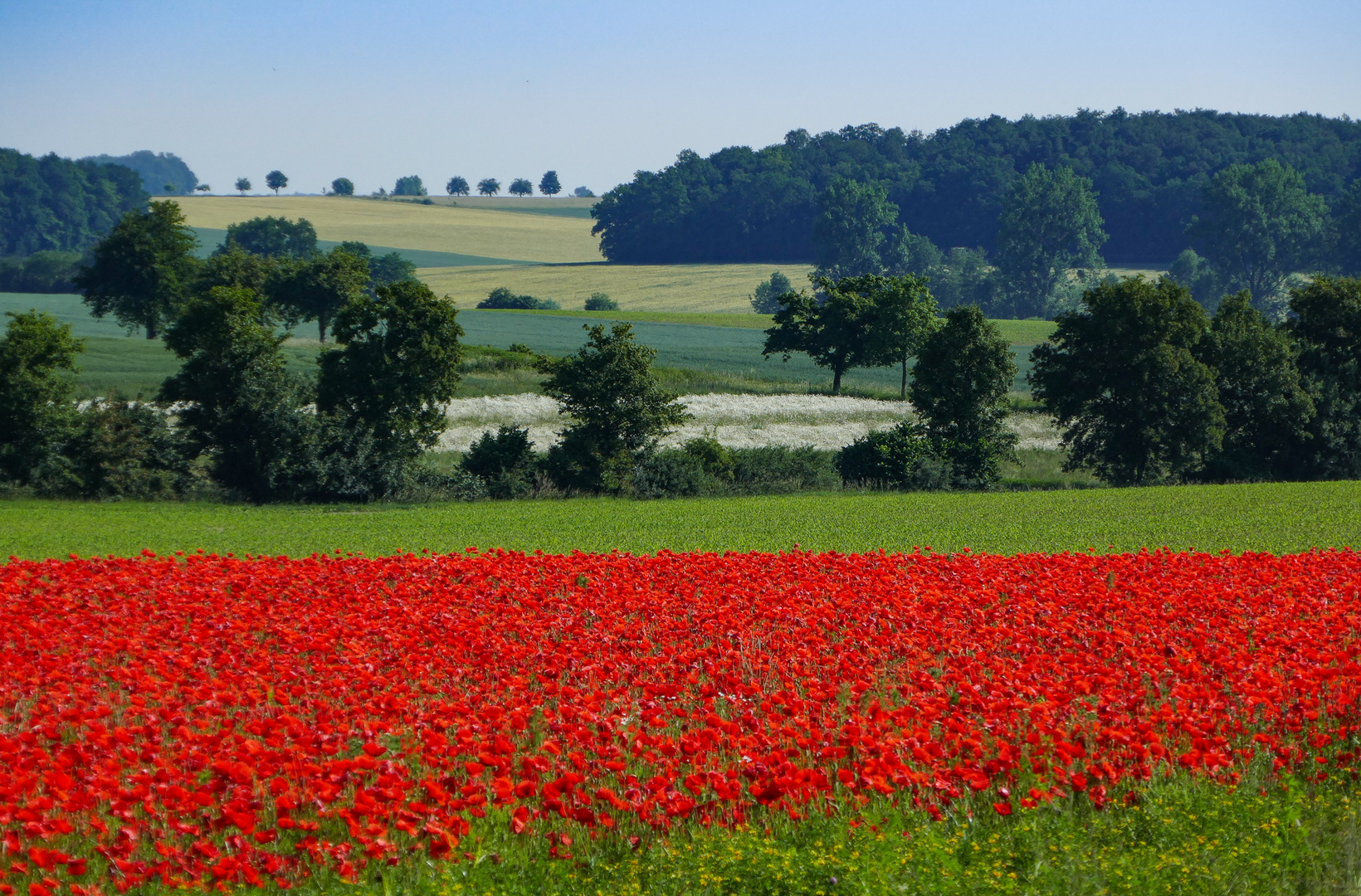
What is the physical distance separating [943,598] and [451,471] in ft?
98.8

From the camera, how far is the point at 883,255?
494ft

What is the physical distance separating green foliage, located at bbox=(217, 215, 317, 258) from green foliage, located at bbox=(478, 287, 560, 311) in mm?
23227

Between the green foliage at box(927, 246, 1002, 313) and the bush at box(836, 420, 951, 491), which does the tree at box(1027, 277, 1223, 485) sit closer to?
the bush at box(836, 420, 951, 491)

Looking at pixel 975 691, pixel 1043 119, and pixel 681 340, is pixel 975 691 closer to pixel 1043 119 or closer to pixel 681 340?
pixel 681 340

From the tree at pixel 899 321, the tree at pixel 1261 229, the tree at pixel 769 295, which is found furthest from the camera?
the tree at pixel 1261 229

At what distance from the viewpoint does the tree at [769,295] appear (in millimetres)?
129125

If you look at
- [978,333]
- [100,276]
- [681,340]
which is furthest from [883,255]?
[978,333]

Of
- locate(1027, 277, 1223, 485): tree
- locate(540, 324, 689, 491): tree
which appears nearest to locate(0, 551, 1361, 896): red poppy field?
locate(540, 324, 689, 491): tree

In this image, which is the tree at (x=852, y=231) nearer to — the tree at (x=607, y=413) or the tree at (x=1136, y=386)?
the tree at (x=1136, y=386)

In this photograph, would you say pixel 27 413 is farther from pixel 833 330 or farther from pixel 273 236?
pixel 273 236

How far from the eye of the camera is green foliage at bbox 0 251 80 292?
120 metres

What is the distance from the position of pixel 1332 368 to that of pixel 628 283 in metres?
99.7

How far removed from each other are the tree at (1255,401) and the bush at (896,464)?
12.1 metres

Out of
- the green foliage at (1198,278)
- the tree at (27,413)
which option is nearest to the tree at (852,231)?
the green foliage at (1198,278)
